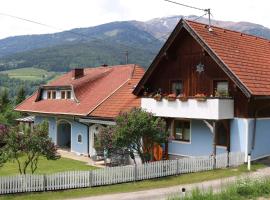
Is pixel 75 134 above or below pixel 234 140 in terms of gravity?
below

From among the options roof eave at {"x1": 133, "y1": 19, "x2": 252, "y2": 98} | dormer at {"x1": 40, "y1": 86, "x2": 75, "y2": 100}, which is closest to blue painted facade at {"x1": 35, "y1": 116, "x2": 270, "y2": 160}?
roof eave at {"x1": 133, "y1": 19, "x2": 252, "y2": 98}

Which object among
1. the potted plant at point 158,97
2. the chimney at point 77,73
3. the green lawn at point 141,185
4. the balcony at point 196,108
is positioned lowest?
the green lawn at point 141,185

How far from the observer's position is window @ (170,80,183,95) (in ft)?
95.0

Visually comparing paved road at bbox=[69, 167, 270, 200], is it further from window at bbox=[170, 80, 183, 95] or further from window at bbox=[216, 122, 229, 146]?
window at bbox=[170, 80, 183, 95]

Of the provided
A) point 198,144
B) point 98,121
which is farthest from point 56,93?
point 198,144

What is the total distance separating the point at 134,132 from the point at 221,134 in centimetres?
639

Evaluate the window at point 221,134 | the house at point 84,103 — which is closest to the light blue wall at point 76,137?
the house at point 84,103

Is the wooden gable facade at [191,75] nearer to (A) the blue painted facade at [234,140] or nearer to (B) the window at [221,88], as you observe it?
(B) the window at [221,88]

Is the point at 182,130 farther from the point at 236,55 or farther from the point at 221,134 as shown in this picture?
the point at 236,55

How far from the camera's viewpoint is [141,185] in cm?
2130

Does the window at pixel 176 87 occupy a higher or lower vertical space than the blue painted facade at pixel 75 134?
higher

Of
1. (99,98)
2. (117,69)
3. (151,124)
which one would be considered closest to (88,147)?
(99,98)

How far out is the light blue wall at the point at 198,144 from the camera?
87.6 feet

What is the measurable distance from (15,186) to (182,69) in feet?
44.3
